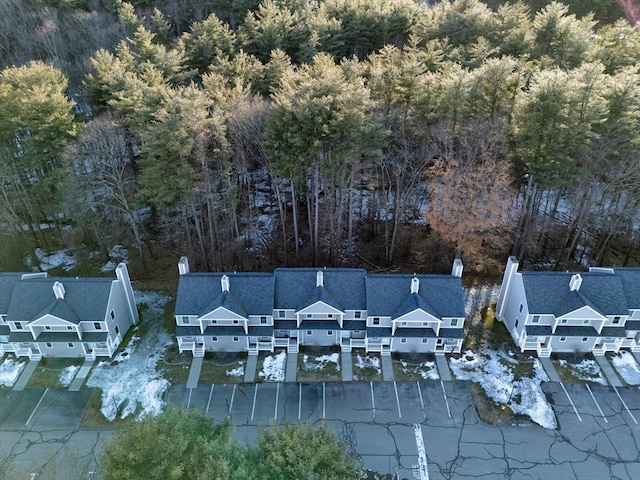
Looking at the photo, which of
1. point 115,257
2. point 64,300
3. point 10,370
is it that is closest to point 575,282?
point 64,300

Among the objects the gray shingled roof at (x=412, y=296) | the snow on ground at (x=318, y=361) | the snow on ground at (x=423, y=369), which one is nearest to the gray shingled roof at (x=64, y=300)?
the snow on ground at (x=318, y=361)

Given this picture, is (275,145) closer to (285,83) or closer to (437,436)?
(285,83)

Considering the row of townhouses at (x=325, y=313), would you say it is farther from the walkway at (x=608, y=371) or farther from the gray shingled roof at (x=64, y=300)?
the walkway at (x=608, y=371)

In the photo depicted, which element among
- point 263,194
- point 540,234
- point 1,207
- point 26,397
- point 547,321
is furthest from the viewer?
point 263,194

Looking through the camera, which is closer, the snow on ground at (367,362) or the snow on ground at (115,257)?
the snow on ground at (367,362)

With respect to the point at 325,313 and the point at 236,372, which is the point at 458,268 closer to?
the point at 325,313

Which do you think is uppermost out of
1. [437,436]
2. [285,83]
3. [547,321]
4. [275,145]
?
[285,83]

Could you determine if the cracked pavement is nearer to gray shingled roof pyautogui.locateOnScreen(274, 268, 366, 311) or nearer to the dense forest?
gray shingled roof pyautogui.locateOnScreen(274, 268, 366, 311)

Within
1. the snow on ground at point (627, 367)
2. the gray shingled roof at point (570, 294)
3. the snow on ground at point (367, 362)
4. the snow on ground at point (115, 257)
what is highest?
the gray shingled roof at point (570, 294)

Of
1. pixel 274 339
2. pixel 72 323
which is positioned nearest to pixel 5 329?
pixel 72 323
